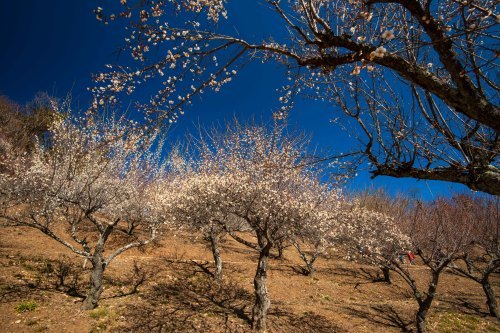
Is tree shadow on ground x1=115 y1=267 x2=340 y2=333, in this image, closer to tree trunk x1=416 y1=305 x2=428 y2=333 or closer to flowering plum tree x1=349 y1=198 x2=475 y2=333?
tree trunk x1=416 y1=305 x2=428 y2=333

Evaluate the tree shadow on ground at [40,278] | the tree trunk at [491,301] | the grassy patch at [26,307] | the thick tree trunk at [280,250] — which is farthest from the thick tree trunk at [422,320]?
the grassy patch at [26,307]

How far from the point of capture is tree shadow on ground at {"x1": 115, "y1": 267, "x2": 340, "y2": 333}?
9784 mm

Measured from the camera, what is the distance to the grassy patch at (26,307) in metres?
8.95

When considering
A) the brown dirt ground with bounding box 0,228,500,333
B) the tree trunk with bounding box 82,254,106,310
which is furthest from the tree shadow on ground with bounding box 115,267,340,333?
the tree trunk with bounding box 82,254,106,310

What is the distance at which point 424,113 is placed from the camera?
177 inches

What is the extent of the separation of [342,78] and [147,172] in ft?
43.6

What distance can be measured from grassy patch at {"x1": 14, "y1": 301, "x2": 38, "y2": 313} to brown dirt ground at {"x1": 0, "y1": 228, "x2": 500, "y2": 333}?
0.53 feet

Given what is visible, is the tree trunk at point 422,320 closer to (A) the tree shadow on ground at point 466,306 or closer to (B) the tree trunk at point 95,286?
(A) the tree shadow on ground at point 466,306

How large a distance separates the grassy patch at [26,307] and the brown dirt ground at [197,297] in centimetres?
16

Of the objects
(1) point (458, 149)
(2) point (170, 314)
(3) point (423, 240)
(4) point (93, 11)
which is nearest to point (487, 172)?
(1) point (458, 149)

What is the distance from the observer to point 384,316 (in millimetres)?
13750

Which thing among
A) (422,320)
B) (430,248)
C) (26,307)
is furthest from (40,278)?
(430,248)

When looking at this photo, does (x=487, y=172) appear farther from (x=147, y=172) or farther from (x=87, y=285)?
(x=147, y=172)

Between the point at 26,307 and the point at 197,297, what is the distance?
6.66m
